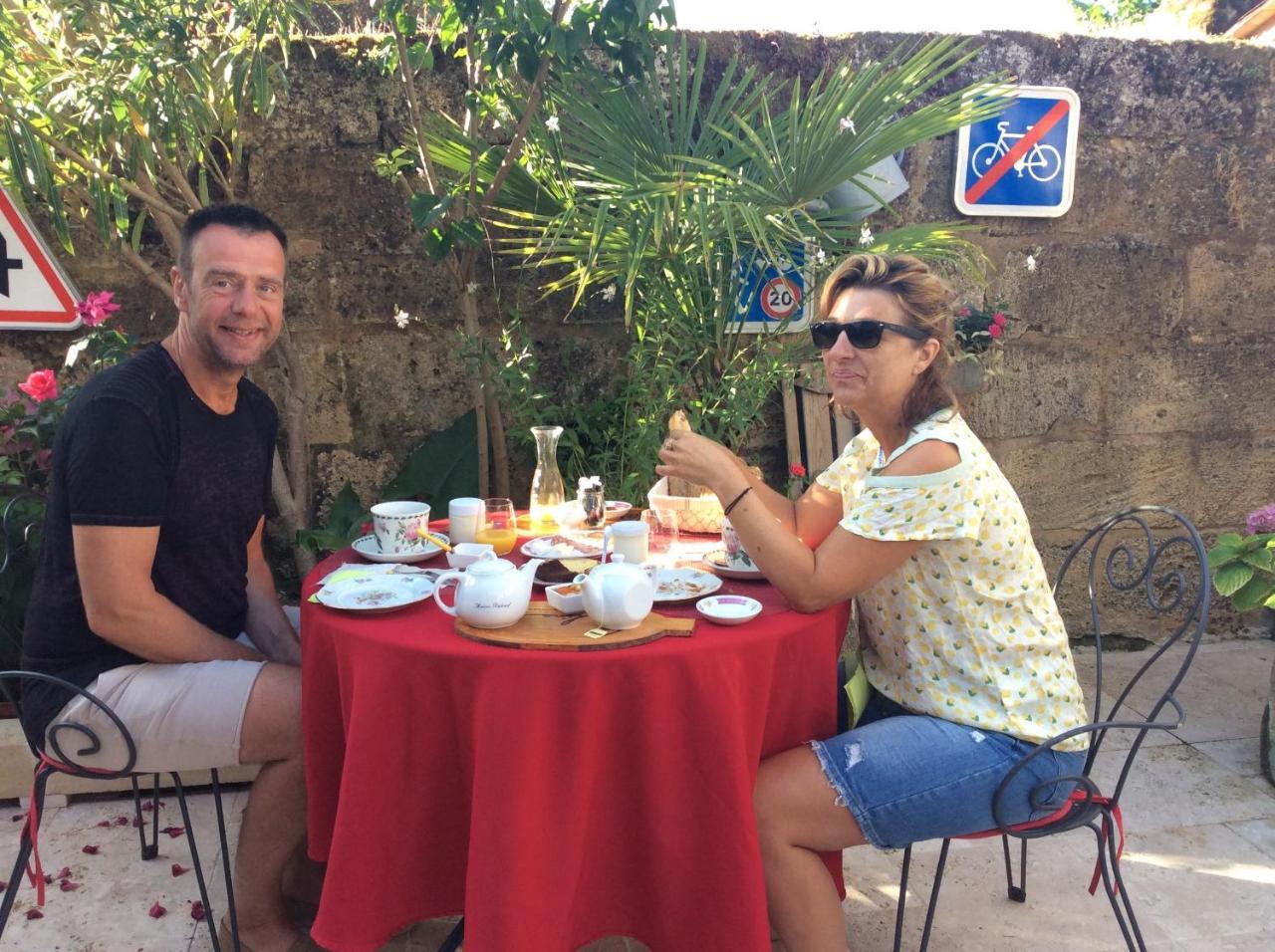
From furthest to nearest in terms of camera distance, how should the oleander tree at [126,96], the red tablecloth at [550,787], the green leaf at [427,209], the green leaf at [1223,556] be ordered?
the green leaf at [1223,556]
the green leaf at [427,209]
the oleander tree at [126,96]
the red tablecloth at [550,787]

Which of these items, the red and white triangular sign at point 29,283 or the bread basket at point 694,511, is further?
the red and white triangular sign at point 29,283

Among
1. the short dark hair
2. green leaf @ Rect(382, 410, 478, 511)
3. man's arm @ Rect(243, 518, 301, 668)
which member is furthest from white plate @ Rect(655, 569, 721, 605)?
green leaf @ Rect(382, 410, 478, 511)

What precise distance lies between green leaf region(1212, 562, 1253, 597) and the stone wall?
1059 mm

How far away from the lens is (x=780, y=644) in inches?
61.4

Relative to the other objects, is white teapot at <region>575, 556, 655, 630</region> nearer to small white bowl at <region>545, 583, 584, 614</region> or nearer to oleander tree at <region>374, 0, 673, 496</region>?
small white bowl at <region>545, 583, 584, 614</region>

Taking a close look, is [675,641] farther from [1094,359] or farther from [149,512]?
[1094,359]

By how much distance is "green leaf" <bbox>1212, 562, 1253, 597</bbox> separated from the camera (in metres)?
2.76

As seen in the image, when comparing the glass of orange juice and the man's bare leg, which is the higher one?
the glass of orange juice

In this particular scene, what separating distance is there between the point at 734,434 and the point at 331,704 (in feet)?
5.78

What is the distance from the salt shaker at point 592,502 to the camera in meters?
2.22

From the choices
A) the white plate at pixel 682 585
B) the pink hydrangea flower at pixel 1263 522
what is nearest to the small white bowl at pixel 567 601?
the white plate at pixel 682 585

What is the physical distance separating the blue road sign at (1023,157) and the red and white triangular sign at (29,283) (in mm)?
3302

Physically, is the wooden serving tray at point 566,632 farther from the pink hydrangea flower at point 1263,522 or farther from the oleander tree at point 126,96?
the pink hydrangea flower at point 1263,522

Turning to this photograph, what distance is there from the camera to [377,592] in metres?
1.69
